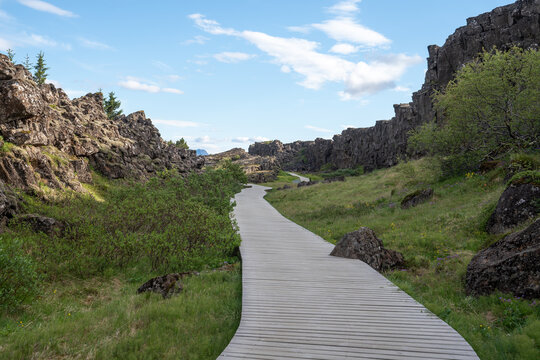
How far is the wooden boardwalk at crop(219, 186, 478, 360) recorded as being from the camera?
17.4 ft

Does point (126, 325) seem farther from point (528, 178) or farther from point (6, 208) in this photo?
point (6, 208)

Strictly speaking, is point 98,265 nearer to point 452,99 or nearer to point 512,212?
point 512,212

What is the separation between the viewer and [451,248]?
38.8ft

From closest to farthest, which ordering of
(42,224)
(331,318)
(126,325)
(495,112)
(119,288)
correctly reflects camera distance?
(331,318)
(126,325)
(119,288)
(42,224)
(495,112)

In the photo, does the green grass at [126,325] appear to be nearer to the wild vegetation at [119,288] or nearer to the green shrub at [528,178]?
the wild vegetation at [119,288]

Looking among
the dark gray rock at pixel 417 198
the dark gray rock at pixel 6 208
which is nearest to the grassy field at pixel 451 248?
the dark gray rock at pixel 417 198

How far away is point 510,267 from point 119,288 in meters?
11.0

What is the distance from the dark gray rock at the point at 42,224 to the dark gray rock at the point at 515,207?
60.5 ft

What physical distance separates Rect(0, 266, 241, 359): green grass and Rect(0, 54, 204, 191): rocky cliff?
59.2 feet

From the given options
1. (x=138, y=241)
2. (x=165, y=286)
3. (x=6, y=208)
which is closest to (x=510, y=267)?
(x=165, y=286)

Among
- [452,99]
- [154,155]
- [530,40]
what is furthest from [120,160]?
[530,40]

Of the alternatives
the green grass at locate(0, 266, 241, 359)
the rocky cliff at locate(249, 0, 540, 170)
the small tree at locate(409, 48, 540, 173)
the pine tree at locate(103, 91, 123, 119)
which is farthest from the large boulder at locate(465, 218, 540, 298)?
the pine tree at locate(103, 91, 123, 119)

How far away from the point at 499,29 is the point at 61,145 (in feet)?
209

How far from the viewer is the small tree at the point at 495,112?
71.5 feet
